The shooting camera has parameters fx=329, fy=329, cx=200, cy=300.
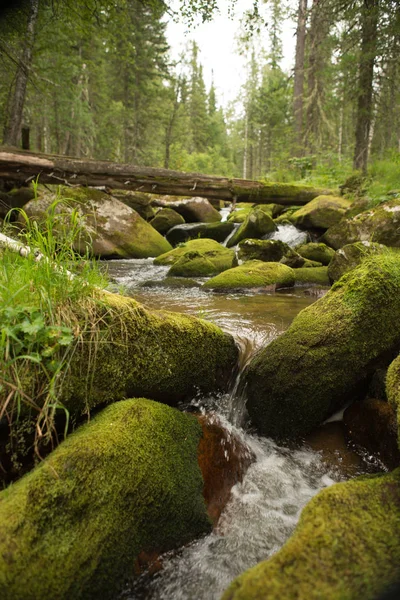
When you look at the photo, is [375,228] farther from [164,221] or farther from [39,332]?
[164,221]

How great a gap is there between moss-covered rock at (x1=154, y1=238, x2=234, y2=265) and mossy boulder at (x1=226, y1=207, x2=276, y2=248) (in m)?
1.46

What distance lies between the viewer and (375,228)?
23.5ft

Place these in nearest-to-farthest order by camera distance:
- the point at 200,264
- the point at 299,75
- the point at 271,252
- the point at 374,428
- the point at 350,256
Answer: the point at 374,428 < the point at 350,256 < the point at 200,264 < the point at 271,252 < the point at 299,75

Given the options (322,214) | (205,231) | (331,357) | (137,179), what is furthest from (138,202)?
(331,357)

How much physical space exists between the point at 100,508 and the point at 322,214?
1004cm

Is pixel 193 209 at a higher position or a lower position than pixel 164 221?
higher

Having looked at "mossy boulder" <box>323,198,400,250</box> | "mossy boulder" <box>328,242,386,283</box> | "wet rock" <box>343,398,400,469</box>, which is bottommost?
"wet rock" <box>343,398,400,469</box>

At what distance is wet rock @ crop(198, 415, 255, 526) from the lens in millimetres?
2159

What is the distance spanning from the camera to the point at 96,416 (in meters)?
2.01

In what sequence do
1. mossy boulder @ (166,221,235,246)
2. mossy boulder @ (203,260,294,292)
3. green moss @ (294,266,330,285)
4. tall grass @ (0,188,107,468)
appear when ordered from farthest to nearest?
1. mossy boulder @ (166,221,235,246)
2. green moss @ (294,266,330,285)
3. mossy boulder @ (203,260,294,292)
4. tall grass @ (0,188,107,468)

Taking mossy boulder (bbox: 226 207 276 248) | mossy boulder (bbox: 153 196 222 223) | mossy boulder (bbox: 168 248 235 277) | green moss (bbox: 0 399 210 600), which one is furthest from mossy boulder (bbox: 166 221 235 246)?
green moss (bbox: 0 399 210 600)

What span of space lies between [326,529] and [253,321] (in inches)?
132

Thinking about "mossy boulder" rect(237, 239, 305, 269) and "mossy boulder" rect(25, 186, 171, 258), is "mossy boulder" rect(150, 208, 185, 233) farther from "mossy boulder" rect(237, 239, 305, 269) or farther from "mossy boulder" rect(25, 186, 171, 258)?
"mossy boulder" rect(237, 239, 305, 269)

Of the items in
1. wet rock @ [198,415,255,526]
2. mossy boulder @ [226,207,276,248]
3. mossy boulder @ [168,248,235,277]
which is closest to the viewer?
wet rock @ [198,415,255,526]
